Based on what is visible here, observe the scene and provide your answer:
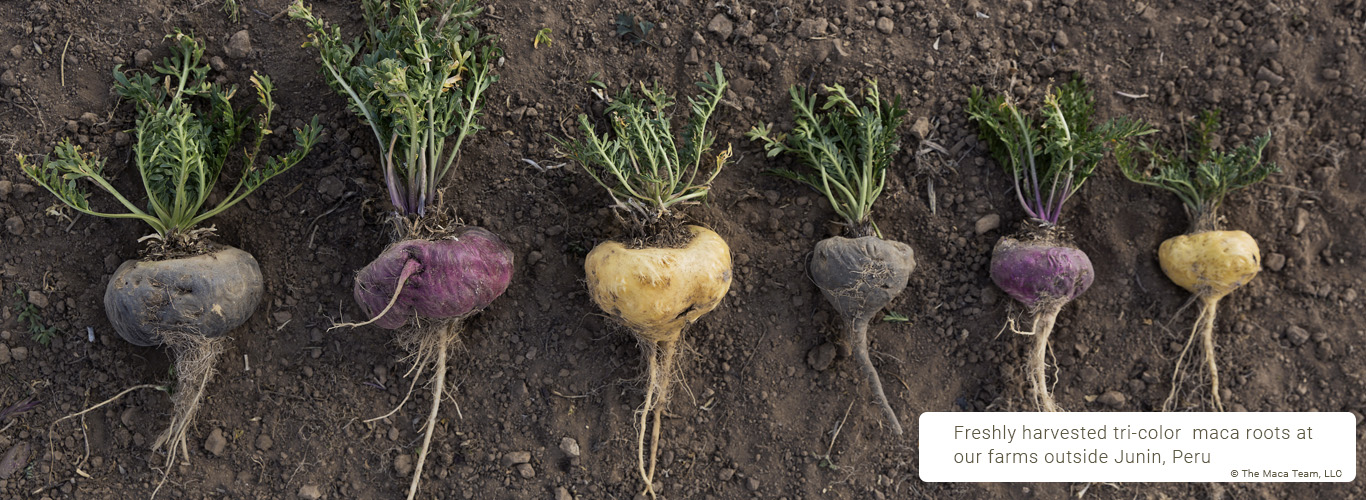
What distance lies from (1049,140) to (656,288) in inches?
75.0

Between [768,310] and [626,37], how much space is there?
1.43 m

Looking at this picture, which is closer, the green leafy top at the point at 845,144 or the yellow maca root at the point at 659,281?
the yellow maca root at the point at 659,281

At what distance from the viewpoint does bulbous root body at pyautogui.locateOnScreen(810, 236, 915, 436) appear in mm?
3055

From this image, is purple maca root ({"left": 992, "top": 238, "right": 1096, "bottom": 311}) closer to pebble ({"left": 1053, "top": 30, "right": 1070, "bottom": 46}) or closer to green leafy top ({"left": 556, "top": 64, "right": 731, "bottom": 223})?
pebble ({"left": 1053, "top": 30, "right": 1070, "bottom": 46})

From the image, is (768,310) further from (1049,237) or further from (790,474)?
(1049,237)

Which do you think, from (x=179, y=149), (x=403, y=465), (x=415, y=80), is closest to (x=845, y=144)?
(x=415, y=80)

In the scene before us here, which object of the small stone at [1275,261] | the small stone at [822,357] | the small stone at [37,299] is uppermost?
the small stone at [1275,261]

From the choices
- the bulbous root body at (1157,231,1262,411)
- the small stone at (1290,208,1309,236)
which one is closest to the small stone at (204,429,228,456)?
the bulbous root body at (1157,231,1262,411)

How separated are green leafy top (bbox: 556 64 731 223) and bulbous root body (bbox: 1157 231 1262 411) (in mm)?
2106

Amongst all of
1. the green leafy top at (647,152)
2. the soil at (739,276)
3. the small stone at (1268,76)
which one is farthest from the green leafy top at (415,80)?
the small stone at (1268,76)

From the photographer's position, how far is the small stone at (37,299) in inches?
125

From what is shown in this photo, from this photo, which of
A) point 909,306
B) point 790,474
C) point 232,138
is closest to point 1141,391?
point 909,306

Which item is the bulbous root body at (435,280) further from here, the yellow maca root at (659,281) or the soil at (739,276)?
the yellow maca root at (659,281)

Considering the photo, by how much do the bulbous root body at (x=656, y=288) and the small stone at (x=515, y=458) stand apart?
515mm
